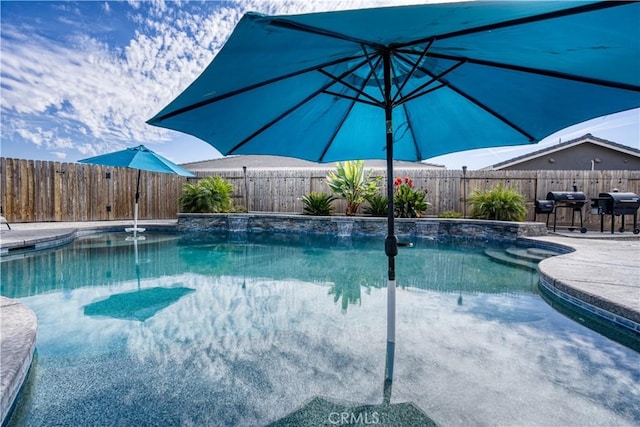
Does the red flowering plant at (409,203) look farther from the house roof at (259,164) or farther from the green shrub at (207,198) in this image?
the house roof at (259,164)

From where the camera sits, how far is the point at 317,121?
2844 millimetres

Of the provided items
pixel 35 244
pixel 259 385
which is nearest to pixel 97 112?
pixel 35 244

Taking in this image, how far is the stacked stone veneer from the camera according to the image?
8.54 metres

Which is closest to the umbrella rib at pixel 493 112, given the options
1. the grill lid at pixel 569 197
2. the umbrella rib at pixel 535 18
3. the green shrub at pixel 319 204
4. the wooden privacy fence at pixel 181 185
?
the umbrella rib at pixel 535 18

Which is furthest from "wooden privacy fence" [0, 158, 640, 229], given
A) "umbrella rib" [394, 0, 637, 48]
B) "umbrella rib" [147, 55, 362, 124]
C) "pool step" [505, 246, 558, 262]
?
"umbrella rib" [394, 0, 637, 48]

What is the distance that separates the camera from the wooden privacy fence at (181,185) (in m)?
10.1

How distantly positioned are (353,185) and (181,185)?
783 cm

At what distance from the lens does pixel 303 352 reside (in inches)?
93.1

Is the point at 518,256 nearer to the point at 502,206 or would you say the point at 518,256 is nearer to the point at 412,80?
the point at 502,206

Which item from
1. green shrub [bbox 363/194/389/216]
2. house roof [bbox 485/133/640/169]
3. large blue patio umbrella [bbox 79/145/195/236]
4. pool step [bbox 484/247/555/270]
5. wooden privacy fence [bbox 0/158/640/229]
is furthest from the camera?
house roof [bbox 485/133/640/169]

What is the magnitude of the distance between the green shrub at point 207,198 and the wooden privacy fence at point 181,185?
1586 mm

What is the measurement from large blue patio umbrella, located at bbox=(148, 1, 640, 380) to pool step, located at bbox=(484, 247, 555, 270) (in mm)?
3697

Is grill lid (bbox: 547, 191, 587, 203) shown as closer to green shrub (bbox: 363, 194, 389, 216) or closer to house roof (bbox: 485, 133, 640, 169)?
green shrub (bbox: 363, 194, 389, 216)

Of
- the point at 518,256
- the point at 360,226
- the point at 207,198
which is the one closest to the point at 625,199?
the point at 518,256
